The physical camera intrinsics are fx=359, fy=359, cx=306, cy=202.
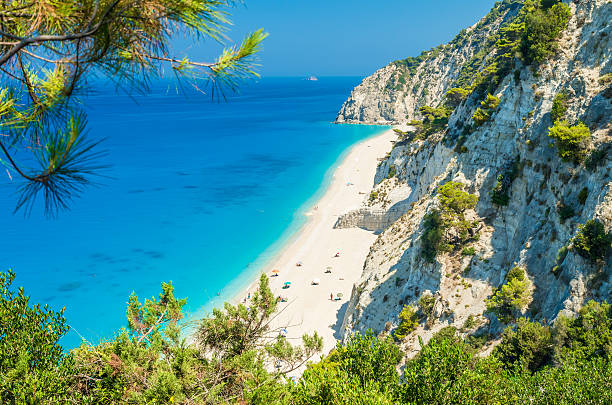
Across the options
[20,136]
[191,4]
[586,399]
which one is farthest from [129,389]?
[586,399]

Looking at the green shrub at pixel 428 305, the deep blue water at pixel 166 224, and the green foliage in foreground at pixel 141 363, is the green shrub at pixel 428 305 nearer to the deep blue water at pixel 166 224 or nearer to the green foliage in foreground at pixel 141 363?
the green foliage in foreground at pixel 141 363

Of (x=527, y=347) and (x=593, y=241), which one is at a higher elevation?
(x=593, y=241)

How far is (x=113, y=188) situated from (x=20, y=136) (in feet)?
257

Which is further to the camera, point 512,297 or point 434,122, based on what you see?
point 434,122

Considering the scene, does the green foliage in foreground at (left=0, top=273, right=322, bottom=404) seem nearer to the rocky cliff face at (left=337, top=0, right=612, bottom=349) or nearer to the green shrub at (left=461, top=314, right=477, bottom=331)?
the green shrub at (left=461, top=314, right=477, bottom=331)

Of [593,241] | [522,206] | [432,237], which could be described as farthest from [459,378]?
[522,206]

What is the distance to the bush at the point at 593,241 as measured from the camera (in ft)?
48.6

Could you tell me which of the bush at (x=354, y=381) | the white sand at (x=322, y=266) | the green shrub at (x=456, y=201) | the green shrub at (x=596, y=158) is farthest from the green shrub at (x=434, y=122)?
the bush at (x=354, y=381)

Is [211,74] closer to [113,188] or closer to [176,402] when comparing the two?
[176,402]

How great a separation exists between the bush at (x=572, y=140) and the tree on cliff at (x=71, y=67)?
61.1 feet

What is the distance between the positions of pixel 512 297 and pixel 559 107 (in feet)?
36.6

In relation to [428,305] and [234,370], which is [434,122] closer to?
[428,305]

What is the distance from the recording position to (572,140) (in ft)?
59.5

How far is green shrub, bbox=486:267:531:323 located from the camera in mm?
17703
